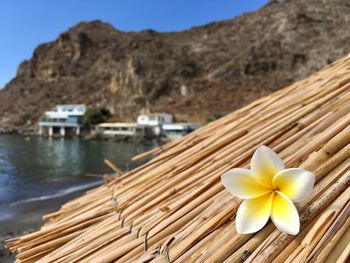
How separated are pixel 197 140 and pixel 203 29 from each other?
126482 millimetres

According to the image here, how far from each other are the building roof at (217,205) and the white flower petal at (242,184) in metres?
0.08

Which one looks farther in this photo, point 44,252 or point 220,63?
point 220,63

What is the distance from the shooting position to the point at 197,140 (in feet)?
7.14

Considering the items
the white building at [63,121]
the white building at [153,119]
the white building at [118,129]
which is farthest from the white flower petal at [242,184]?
the white building at [63,121]

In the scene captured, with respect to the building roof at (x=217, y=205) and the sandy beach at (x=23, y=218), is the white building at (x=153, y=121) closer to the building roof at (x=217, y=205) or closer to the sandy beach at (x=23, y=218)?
the sandy beach at (x=23, y=218)

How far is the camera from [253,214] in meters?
0.96

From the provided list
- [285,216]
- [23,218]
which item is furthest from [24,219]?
[285,216]

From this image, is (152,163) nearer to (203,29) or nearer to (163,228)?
(163,228)

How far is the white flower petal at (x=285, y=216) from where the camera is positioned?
2.87 ft

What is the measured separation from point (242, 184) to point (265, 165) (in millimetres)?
87

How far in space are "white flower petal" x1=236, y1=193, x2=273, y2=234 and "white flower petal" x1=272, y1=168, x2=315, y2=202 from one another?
7 centimetres

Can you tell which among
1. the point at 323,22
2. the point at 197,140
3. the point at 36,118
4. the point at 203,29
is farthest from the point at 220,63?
the point at 197,140

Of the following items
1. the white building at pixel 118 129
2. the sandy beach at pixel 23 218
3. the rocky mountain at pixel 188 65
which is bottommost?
the sandy beach at pixel 23 218

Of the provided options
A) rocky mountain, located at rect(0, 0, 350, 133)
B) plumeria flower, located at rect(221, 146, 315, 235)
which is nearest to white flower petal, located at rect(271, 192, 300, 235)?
plumeria flower, located at rect(221, 146, 315, 235)
